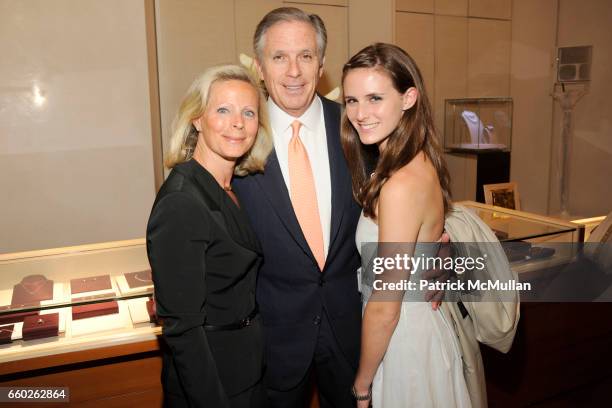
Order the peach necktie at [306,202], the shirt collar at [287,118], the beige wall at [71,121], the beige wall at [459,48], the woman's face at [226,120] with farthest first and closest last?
the beige wall at [459,48] → the beige wall at [71,121] → the shirt collar at [287,118] → the peach necktie at [306,202] → the woman's face at [226,120]

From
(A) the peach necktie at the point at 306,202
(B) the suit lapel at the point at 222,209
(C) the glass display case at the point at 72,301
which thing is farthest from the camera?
(A) the peach necktie at the point at 306,202

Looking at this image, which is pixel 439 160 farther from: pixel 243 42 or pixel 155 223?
pixel 243 42

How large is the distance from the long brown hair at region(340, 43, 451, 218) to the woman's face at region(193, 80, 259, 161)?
371 millimetres

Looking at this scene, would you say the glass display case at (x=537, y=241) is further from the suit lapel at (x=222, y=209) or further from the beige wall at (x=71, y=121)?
the beige wall at (x=71, y=121)

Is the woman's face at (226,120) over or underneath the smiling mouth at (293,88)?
underneath

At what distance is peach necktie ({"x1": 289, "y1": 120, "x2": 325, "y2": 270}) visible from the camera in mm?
2027

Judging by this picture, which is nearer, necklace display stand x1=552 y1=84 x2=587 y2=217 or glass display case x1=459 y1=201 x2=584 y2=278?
glass display case x1=459 y1=201 x2=584 y2=278

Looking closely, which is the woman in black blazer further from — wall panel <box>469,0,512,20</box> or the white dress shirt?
wall panel <box>469,0,512,20</box>

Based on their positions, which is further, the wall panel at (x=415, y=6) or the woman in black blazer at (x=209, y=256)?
the wall panel at (x=415, y=6)

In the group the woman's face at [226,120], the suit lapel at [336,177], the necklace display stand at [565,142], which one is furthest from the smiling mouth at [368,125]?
the necklace display stand at [565,142]

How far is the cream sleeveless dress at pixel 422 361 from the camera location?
1811 mm

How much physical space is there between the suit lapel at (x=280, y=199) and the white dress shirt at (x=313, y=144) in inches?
2.5

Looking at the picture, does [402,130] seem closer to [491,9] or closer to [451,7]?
[451,7]

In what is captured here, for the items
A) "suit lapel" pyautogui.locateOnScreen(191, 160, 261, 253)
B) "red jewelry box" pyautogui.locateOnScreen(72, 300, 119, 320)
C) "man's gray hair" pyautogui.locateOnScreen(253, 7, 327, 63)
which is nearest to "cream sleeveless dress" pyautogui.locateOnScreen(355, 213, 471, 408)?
"suit lapel" pyautogui.locateOnScreen(191, 160, 261, 253)
